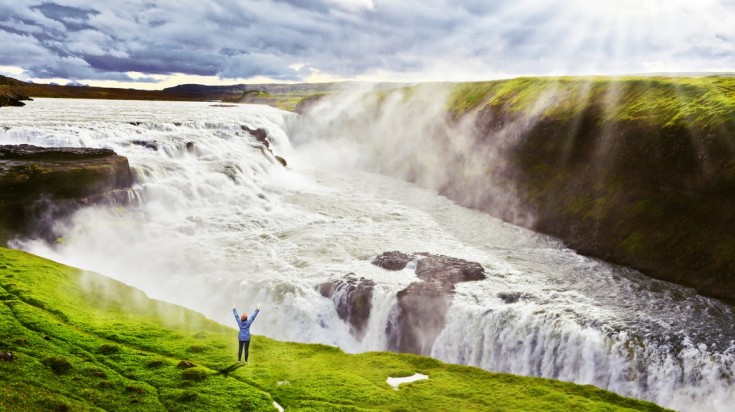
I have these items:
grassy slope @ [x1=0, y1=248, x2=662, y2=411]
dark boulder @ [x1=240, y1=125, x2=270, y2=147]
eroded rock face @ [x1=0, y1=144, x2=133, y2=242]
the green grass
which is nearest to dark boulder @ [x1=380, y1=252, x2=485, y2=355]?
grassy slope @ [x1=0, y1=248, x2=662, y2=411]

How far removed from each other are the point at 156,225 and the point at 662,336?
40.8m

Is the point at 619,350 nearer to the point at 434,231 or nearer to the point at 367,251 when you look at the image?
the point at 367,251

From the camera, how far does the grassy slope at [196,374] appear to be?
1752 centimetres

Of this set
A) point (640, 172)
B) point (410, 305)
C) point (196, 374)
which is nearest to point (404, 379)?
point (196, 374)

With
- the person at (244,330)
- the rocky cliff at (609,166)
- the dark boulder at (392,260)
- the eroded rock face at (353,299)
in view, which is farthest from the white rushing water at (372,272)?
the person at (244,330)

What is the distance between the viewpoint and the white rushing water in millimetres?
27234

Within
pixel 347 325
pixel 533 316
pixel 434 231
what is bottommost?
pixel 347 325

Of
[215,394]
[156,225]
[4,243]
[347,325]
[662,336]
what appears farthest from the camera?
[156,225]

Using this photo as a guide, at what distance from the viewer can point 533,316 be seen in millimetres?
29844

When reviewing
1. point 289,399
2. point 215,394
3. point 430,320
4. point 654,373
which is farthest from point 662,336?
point 215,394

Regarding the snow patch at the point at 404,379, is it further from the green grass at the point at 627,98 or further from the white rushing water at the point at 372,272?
the green grass at the point at 627,98

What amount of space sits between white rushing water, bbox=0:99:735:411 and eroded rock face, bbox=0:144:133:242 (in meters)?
1.31

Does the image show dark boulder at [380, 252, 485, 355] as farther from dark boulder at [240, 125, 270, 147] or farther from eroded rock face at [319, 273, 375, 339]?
dark boulder at [240, 125, 270, 147]

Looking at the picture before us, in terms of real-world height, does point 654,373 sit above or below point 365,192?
below
